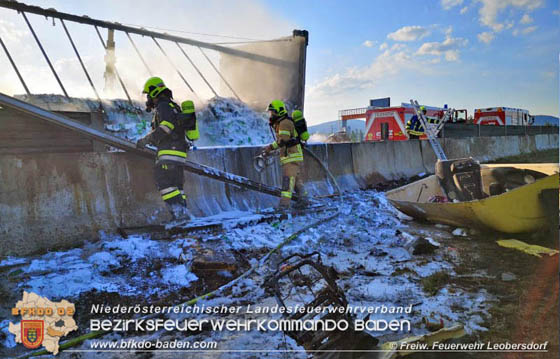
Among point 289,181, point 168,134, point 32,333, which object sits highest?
point 168,134

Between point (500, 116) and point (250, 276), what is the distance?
2109 centimetres

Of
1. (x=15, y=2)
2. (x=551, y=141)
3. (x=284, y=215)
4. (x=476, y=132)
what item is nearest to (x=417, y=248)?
(x=284, y=215)

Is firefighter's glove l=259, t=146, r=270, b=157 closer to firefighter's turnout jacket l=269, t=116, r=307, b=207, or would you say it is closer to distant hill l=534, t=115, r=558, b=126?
firefighter's turnout jacket l=269, t=116, r=307, b=207

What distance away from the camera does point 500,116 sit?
67.5 feet

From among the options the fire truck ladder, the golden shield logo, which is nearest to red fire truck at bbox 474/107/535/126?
the fire truck ladder

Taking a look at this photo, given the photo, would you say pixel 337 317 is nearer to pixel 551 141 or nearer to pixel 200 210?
pixel 200 210

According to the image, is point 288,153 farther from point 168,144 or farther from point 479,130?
point 479,130

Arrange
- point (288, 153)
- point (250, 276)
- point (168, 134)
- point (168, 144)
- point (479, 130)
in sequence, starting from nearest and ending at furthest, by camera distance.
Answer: point (250, 276) < point (168, 134) < point (168, 144) < point (288, 153) < point (479, 130)

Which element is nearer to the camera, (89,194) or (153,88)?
(89,194)

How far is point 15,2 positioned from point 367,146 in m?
8.22

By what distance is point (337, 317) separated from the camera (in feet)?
7.84

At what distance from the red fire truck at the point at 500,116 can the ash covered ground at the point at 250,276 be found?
1820 centimetres

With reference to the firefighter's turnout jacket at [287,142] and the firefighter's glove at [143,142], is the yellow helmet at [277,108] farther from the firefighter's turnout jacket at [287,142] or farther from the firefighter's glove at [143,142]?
the firefighter's glove at [143,142]

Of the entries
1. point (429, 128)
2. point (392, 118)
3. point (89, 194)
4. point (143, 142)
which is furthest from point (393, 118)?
Result: point (89, 194)
